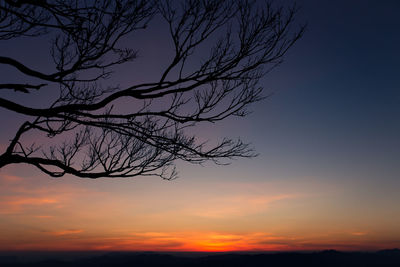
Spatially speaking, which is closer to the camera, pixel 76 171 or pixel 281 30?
pixel 281 30

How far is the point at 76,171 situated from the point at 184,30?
2.95 meters

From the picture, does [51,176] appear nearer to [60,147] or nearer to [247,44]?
[60,147]

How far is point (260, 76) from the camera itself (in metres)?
5.46

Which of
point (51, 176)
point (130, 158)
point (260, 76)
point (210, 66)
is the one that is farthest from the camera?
point (130, 158)

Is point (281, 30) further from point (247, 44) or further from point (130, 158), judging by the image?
point (130, 158)

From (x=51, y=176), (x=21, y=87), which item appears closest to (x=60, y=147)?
(x=51, y=176)

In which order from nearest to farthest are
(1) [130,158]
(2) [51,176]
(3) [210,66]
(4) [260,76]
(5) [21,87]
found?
(5) [21,87] → (3) [210,66] → (4) [260,76] → (2) [51,176] → (1) [130,158]

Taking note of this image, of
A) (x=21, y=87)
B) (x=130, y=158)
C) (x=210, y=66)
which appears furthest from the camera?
(x=130, y=158)

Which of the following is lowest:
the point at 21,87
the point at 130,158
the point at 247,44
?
the point at 130,158

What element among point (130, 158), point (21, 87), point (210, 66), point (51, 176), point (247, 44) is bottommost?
point (51, 176)

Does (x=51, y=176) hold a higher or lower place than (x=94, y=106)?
lower

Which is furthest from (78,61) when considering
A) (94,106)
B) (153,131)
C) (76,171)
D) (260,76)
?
(260,76)

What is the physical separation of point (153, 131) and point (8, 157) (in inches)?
93.1

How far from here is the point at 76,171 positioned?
5.61 meters
